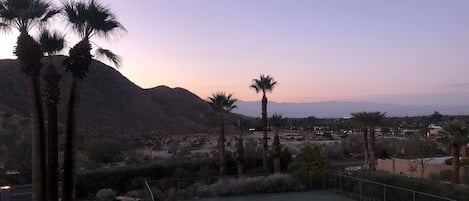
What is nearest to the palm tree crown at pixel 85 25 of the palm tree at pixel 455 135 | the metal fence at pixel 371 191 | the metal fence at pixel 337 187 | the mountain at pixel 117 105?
the metal fence at pixel 337 187

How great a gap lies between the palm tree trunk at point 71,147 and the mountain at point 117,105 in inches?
1921

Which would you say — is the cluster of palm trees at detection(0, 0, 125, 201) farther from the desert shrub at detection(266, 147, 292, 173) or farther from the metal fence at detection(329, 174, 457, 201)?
the desert shrub at detection(266, 147, 292, 173)

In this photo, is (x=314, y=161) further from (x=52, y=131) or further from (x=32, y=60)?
(x=32, y=60)

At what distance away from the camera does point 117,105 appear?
10162cm

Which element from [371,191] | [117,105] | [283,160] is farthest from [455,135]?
[117,105]

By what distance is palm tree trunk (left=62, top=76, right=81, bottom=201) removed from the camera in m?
23.0

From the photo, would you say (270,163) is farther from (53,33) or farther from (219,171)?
(53,33)

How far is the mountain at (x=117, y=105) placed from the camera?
86500 mm

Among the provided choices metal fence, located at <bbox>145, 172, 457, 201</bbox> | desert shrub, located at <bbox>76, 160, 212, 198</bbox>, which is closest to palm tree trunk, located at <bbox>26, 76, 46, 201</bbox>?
metal fence, located at <bbox>145, 172, 457, 201</bbox>

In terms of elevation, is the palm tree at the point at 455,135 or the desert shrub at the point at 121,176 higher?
the palm tree at the point at 455,135

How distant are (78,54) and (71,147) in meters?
4.18

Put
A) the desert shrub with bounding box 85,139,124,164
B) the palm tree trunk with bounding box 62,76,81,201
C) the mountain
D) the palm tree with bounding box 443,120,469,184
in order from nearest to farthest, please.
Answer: the palm tree trunk with bounding box 62,76,81,201 < the palm tree with bounding box 443,120,469,184 < the desert shrub with bounding box 85,139,124,164 < the mountain

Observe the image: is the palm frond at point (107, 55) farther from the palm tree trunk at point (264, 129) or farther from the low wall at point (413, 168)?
the low wall at point (413, 168)

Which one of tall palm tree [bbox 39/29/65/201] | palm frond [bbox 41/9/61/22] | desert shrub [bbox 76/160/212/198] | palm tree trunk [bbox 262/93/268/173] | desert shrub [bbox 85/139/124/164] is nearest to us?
tall palm tree [bbox 39/29/65/201]
